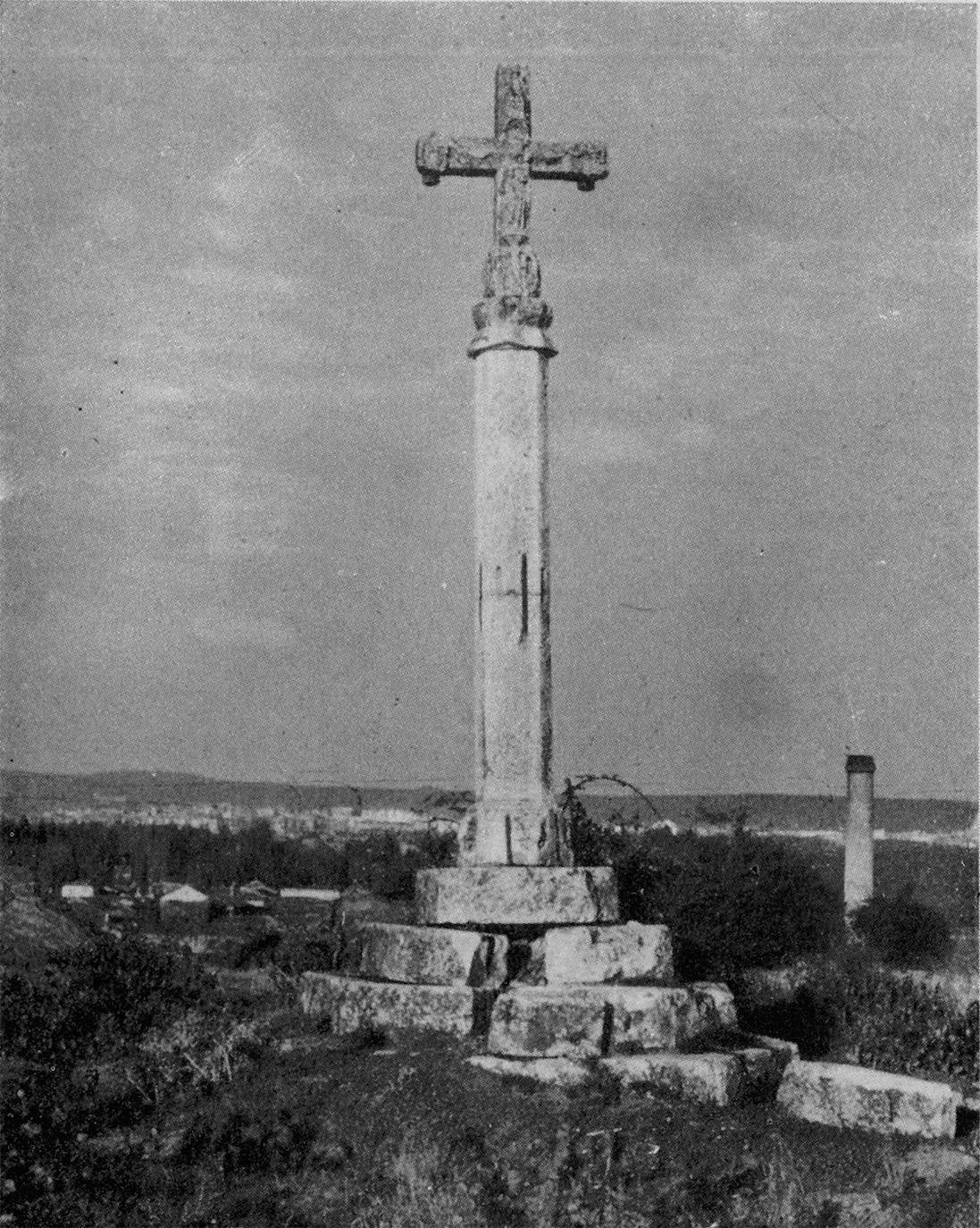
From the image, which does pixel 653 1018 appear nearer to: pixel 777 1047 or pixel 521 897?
pixel 777 1047

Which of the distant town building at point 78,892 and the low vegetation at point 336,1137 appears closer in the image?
the low vegetation at point 336,1137

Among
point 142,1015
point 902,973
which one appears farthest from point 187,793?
point 142,1015

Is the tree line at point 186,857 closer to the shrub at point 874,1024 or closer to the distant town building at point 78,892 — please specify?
the distant town building at point 78,892

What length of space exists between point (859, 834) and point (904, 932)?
1.95 metres

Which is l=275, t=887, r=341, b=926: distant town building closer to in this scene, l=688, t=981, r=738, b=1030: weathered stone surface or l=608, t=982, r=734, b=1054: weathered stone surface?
l=688, t=981, r=738, b=1030: weathered stone surface

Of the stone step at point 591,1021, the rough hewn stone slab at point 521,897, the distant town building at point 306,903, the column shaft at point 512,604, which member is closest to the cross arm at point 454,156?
the column shaft at point 512,604

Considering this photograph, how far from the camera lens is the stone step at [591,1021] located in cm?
680

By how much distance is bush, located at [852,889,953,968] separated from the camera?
54.9 feet

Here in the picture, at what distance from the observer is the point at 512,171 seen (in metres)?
8.52

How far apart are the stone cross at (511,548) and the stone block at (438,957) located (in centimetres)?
56

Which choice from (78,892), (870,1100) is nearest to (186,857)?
Result: (78,892)

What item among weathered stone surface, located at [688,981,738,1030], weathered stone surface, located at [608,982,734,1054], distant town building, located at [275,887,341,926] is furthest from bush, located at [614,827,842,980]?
distant town building, located at [275,887,341,926]

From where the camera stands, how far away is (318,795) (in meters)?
72.5

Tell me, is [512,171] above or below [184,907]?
above
